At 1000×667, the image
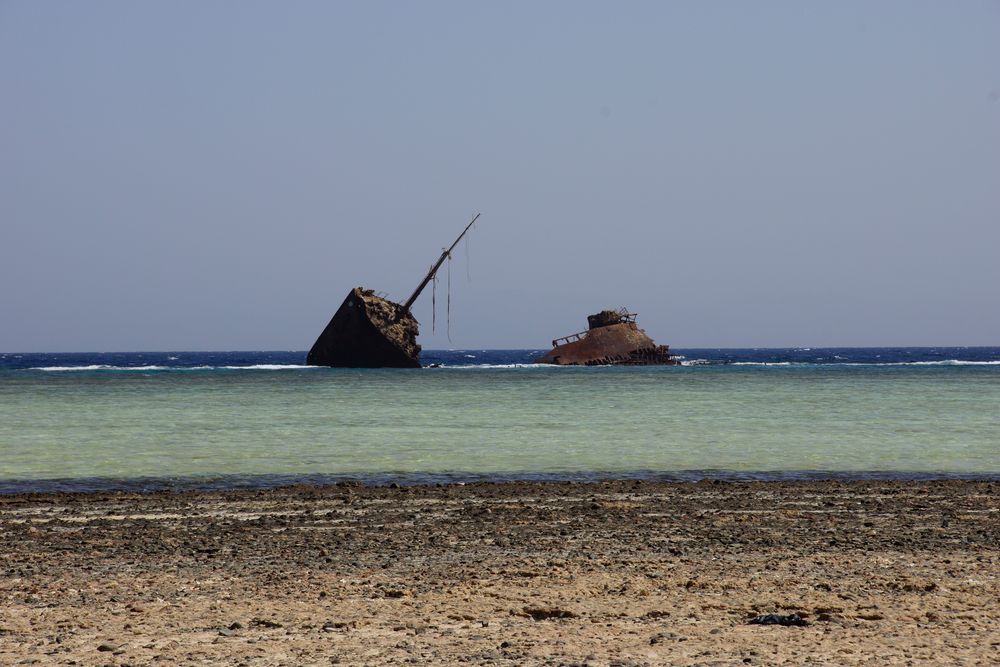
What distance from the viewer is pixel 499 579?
7.98 metres

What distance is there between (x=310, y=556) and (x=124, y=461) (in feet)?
32.8

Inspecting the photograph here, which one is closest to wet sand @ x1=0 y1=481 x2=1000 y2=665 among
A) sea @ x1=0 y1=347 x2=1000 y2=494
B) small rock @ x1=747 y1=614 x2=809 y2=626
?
small rock @ x1=747 y1=614 x2=809 y2=626

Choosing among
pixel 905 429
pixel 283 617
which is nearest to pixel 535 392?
pixel 905 429

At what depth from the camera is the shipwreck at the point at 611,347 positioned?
8075cm

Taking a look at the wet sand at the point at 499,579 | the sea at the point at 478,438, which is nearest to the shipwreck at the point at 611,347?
the sea at the point at 478,438

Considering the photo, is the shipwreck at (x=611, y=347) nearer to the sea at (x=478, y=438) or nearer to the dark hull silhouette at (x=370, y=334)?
the dark hull silhouette at (x=370, y=334)

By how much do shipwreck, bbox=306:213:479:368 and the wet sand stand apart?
60248 mm

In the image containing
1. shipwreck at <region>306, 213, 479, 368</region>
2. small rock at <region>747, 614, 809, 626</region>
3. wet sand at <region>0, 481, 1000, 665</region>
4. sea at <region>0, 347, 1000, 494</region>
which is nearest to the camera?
wet sand at <region>0, 481, 1000, 665</region>

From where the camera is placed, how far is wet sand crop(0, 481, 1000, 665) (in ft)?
19.6

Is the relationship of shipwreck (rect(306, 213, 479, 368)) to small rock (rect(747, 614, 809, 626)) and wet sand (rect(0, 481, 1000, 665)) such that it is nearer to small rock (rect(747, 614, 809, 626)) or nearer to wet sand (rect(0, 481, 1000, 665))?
wet sand (rect(0, 481, 1000, 665))

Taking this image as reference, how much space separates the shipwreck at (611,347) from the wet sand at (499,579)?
6794cm

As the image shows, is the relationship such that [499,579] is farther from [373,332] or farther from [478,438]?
[373,332]

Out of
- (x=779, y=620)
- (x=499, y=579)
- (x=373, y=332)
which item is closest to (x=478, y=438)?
(x=499, y=579)

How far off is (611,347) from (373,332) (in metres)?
19.5
